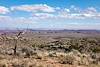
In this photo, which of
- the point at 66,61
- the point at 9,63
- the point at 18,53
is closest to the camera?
the point at 9,63

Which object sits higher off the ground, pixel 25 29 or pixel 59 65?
pixel 25 29

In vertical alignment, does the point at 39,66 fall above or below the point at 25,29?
below

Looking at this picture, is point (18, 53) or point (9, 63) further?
point (18, 53)

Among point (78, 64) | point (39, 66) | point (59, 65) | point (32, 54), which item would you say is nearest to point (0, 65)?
point (39, 66)

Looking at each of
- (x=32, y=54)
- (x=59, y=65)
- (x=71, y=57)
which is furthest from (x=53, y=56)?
(x=59, y=65)

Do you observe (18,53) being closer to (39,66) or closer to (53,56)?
(53,56)

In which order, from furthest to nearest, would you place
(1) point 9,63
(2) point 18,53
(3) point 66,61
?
(2) point 18,53, (3) point 66,61, (1) point 9,63

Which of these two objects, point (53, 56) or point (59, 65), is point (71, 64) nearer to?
point (59, 65)

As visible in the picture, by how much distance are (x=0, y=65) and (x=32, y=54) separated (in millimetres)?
8263

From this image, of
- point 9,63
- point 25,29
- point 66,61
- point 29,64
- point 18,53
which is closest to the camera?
point 29,64

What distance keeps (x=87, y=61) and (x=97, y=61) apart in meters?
0.88

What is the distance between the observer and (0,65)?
61.5 ft

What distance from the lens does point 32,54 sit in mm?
26797

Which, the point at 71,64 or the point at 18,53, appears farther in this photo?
the point at 18,53
